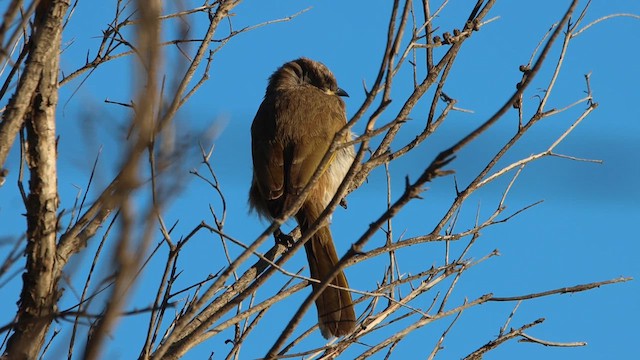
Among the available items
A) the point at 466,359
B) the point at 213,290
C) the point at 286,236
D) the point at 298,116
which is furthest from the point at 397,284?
the point at 298,116

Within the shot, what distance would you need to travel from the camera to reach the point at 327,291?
14.7 ft

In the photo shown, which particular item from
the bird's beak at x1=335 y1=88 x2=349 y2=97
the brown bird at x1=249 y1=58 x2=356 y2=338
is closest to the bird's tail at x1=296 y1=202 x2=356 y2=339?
the brown bird at x1=249 y1=58 x2=356 y2=338

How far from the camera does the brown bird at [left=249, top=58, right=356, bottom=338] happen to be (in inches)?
193

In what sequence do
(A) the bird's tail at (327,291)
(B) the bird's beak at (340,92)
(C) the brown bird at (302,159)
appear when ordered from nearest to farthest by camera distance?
(A) the bird's tail at (327,291), (C) the brown bird at (302,159), (B) the bird's beak at (340,92)

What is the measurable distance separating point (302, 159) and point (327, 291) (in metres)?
1.15

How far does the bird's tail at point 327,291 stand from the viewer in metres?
4.09

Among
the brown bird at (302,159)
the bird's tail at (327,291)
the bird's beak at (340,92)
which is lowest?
the bird's tail at (327,291)

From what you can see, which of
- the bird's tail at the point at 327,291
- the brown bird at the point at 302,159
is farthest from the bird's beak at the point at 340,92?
the bird's tail at the point at 327,291

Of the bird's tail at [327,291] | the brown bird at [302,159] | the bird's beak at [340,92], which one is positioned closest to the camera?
the bird's tail at [327,291]

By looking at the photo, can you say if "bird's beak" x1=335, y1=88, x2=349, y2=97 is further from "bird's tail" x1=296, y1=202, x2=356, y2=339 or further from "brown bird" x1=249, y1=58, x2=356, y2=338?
"bird's tail" x1=296, y1=202, x2=356, y2=339

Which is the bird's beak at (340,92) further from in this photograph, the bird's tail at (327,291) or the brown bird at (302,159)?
the bird's tail at (327,291)

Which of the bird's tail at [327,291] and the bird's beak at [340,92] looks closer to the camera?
the bird's tail at [327,291]

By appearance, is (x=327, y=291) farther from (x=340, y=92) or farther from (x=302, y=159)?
(x=340, y=92)

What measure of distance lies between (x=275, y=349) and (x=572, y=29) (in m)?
2.18
